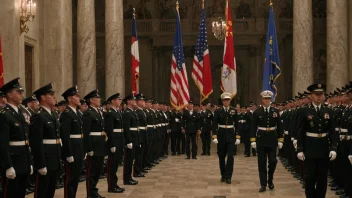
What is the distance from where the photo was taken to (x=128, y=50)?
105ft

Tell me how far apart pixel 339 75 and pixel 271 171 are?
35.8 ft

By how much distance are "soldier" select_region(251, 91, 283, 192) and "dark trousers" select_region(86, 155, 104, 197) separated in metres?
3.34

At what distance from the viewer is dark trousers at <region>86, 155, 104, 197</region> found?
1003cm

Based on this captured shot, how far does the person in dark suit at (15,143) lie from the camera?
697 centimetres

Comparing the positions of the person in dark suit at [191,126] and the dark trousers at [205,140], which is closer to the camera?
the person in dark suit at [191,126]

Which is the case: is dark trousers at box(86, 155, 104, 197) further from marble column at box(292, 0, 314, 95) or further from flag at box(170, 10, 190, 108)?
marble column at box(292, 0, 314, 95)

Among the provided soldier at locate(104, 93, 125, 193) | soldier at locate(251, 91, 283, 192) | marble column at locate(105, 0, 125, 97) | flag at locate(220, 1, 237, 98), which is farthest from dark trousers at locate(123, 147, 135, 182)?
marble column at locate(105, 0, 125, 97)

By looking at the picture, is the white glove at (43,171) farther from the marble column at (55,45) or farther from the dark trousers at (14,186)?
the marble column at (55,45)

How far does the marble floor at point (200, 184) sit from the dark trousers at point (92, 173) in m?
0.99

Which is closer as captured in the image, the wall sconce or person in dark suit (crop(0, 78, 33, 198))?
person in dark suit (crop(0, 78, 33, 198))

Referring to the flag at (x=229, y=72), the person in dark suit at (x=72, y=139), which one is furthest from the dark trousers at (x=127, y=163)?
the flag at (x=229, y=72)

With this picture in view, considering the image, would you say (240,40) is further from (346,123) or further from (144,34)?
(346,123)

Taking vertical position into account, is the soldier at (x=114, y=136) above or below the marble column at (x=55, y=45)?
below

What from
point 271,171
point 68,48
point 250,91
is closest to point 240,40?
point 250,91
